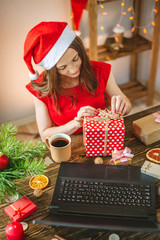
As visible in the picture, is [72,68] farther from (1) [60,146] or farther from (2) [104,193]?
(2) [104,193]

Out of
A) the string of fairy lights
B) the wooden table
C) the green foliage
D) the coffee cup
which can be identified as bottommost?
the wooden table

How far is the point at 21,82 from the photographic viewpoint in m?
2.87

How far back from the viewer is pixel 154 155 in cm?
129

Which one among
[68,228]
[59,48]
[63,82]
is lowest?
[68,228]

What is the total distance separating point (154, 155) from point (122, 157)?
166 millimetres

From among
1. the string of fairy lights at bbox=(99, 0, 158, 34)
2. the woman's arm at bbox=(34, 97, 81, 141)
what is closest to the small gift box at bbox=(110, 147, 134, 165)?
the woman's arm at bbox=(34, 97, 81, 141)

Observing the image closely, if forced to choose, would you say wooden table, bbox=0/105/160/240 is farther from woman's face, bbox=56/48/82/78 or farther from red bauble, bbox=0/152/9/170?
woman's face, bbox=56/48/82/78

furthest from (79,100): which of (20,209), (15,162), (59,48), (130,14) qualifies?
(130,14)

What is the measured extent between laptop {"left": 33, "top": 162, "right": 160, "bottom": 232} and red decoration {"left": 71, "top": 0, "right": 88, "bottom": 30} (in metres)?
1.67

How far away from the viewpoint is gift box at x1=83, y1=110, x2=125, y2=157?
1.23 metres

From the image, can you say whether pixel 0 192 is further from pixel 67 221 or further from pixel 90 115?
pixel 90 115

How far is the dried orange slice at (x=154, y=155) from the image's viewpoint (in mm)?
1272

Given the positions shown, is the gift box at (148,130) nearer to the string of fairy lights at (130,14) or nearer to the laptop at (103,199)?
the laptop at (103,199)

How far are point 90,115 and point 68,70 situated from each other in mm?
275
